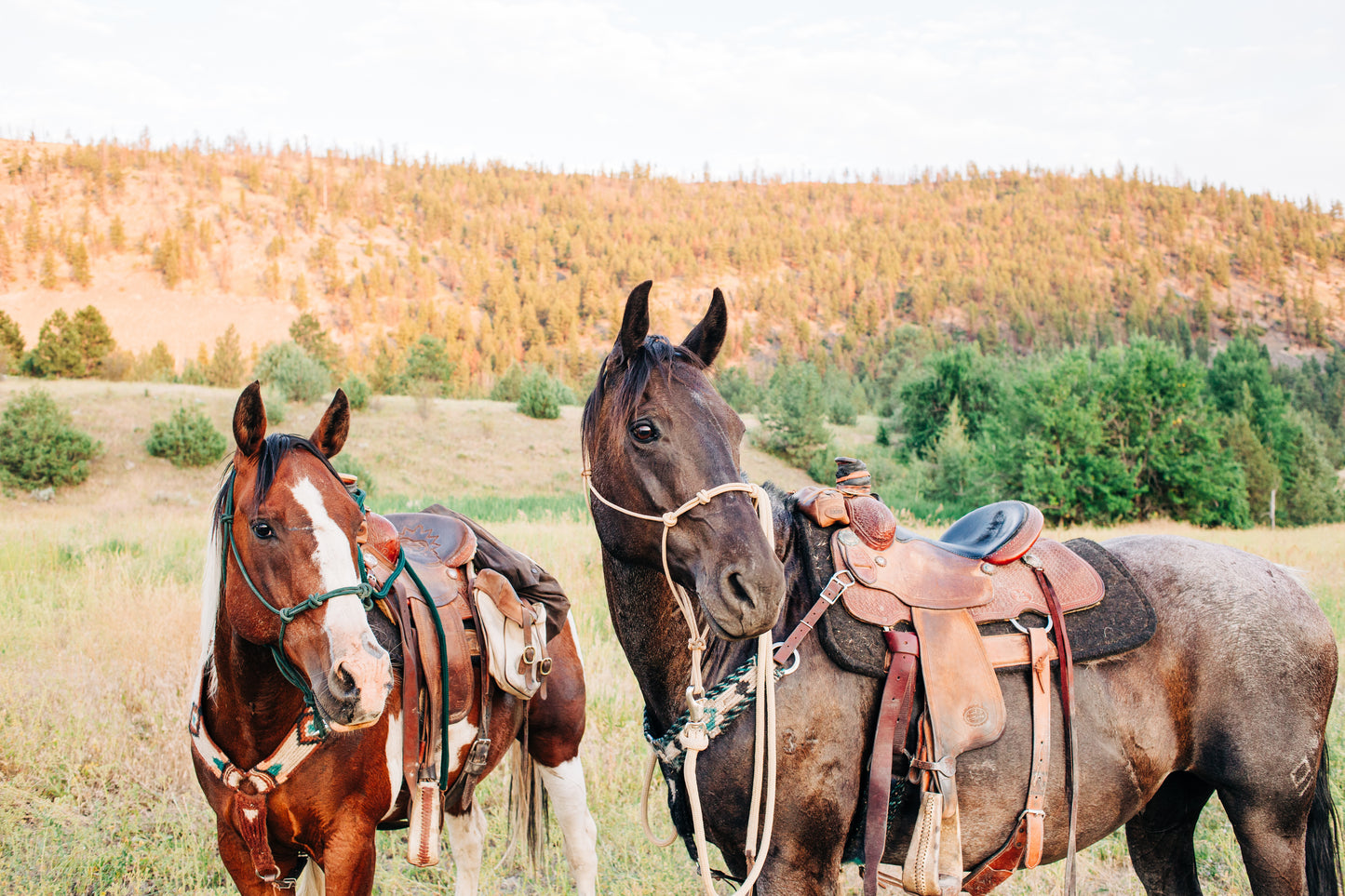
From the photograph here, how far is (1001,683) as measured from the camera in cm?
223

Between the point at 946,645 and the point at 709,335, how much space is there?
117 centimetres

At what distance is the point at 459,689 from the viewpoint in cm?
303

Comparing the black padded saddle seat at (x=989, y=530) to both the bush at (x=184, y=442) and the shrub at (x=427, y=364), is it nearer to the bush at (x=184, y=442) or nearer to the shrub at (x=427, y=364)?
the bush at (x=184, y=442)

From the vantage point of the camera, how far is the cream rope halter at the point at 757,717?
1.93m

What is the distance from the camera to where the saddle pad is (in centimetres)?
210

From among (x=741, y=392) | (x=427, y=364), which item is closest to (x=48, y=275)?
(x=427, y=364)

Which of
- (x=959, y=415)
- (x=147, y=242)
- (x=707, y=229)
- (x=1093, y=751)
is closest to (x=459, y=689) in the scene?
(x=1093, y=751)

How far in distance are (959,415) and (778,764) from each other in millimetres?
39896

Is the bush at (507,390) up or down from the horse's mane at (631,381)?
down

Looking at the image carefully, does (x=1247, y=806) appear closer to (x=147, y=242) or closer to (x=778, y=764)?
(x=778, y=764)

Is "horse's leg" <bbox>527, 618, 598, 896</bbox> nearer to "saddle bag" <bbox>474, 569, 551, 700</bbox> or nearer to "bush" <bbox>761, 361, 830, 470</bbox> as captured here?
"saddle bag" <bbox>474, 569, 551, 700</bbox>

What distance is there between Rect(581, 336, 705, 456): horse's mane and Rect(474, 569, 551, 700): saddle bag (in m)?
1.34

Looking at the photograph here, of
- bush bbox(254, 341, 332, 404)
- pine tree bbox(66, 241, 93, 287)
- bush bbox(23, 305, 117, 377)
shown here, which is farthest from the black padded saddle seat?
pine tree bbox(66, 241, 93, 287)

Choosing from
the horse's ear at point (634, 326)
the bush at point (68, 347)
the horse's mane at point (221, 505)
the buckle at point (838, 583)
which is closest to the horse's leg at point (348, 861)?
the horse's mane at point (221, 505)
